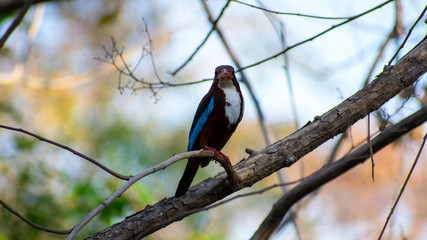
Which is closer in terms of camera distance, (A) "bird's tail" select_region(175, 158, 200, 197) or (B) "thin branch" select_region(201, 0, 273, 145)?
(A) "bird's tail" select_region(175, 158, 200, 197)

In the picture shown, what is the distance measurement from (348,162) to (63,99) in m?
8.11

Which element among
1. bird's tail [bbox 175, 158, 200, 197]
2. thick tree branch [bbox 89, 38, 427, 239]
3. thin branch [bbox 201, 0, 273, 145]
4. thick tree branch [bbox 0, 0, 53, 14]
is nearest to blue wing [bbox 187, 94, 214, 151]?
bird's tail [bbox 175, 158, 200, 197]

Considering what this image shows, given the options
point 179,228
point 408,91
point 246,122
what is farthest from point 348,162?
point 246,122

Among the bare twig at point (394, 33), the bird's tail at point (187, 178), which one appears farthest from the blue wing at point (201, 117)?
the bare twig at point (394, 33)

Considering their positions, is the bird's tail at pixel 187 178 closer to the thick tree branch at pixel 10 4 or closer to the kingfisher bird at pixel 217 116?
the kingfisher bird at pixel 217 116

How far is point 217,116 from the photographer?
13.6 feet

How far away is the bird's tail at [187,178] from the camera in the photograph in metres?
3.57

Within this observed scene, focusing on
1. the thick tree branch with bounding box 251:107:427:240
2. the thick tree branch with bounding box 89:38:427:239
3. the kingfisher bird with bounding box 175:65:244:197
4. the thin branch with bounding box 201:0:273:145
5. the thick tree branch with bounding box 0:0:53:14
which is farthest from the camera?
the thin branch with bounding box 201:0:273:145

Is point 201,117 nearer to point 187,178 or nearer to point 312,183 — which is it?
point 187,178

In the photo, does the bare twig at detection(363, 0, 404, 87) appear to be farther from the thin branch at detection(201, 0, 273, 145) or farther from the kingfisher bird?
the kingfisher bird

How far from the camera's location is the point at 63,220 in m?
5.31

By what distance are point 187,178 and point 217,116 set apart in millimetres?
617

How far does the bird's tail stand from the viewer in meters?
3.57

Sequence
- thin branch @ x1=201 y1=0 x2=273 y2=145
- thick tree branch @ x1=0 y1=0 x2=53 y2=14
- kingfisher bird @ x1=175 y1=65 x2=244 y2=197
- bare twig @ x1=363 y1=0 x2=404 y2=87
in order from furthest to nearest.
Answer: thin branch @ x1=201 y1=0 x2=273 y2=145
thick tree branch @ x1=0 y1=0 x2=53 y2=14
bare twig @ x1=363 y1=0 x2=404 y2=87
kingfisher bird @ x1=175 y1=65 x2=244 y2=197
